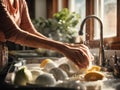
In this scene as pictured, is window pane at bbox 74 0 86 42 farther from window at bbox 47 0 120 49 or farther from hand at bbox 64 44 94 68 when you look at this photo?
hand at bbox 64 44 94 68

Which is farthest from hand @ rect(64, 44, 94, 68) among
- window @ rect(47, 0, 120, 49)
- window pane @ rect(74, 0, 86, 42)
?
window pane @ rect(74, 0, 86, 42)

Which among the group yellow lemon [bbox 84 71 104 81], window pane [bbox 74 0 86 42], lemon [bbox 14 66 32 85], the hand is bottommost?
yellow lemon [bbox 84 71 104 81]

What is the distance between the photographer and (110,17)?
2627 mm

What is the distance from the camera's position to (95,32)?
2922mm

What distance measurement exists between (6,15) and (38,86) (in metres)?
0.28

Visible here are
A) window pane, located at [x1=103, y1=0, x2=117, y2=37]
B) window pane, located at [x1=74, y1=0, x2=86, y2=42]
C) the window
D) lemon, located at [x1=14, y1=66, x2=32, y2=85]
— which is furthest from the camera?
window pane, located at [x1=74, y1=0, x2=86, y2=42]

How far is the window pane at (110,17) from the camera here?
8.35 ft

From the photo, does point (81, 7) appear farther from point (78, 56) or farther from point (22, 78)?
point (22, 78)

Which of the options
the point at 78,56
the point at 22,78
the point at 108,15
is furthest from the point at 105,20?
the point at 22,78

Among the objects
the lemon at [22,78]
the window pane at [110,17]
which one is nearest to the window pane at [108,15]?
the window pane at [110,17]

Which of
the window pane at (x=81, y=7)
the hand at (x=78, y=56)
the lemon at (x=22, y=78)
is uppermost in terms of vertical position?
the window pane at (x=81, y=7)

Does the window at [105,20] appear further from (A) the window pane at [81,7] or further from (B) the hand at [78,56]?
(B) the hand at [78,56]

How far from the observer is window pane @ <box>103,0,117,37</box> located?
8.35 feet

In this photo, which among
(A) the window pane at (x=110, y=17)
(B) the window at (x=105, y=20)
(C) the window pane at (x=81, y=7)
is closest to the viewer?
(B) the window at (x=105, y=20)
